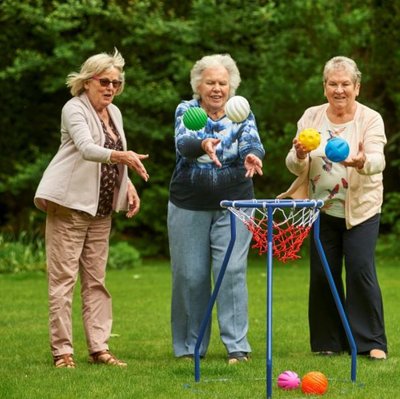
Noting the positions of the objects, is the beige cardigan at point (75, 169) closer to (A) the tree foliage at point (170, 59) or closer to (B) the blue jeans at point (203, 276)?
(B) the blue jeans at point (203, 276)

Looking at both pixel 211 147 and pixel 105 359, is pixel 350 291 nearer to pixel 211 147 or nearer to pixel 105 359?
pixel 211 147

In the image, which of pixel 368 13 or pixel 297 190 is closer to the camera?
pixel 297 190

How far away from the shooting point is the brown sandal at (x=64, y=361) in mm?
6734

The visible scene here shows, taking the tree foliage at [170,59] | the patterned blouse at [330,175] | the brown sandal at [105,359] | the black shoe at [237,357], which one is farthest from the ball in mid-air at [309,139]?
the tree foliage at [170,59]

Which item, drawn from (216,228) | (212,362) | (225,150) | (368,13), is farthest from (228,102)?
(368,13)

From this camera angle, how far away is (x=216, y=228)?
7059mm

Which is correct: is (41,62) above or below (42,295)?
above

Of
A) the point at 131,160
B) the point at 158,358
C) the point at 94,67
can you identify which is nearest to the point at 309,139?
the point at 131,160

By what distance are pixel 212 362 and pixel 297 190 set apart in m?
1.25

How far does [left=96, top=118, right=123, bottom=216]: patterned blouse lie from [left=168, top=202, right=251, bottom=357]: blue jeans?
0.45 m

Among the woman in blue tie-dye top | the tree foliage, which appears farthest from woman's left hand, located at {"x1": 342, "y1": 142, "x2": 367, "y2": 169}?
the tree foliage

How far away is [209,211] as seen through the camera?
23.1ft

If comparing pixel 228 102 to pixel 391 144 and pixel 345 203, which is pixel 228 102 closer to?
pixel 345 203

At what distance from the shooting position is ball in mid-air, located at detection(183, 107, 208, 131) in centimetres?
641
